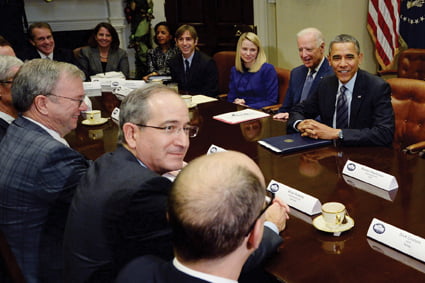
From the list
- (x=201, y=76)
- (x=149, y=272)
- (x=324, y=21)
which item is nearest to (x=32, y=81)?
(x=149, y=272)

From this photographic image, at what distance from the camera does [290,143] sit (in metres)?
2.39

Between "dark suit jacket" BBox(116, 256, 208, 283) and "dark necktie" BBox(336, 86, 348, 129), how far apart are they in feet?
6.32

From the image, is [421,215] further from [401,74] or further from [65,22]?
[65,22]

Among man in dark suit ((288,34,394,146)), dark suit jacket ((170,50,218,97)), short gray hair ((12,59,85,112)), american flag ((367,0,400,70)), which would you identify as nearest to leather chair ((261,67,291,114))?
dark suit jacket ((170,50,218,97))

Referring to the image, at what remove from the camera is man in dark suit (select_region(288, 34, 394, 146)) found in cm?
247

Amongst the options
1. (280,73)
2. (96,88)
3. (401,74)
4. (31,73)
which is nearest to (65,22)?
(96,88)

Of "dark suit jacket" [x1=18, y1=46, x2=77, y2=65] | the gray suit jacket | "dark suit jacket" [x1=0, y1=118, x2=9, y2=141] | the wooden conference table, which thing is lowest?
the wooden conference table

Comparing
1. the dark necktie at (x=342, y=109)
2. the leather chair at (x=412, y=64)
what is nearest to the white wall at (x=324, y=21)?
the leather chair at (x=412, y=64)

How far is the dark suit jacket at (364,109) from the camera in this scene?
2.42 m

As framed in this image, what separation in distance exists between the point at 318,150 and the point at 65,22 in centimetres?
590

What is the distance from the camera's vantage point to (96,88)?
433 centimetres

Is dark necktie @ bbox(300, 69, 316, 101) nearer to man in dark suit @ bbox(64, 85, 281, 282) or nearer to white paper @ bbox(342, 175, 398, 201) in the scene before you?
white paper @ bbox(342, 175, 398, 201)

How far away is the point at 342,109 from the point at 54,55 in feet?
11.4

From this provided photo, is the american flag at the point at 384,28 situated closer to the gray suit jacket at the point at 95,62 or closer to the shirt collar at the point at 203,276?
the gray suit jacket at the point at 95,62
